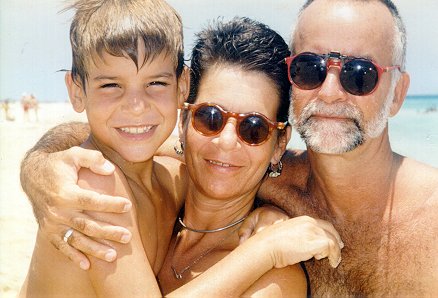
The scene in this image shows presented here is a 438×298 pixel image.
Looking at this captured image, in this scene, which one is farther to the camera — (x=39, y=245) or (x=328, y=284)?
(x=328, y=284)

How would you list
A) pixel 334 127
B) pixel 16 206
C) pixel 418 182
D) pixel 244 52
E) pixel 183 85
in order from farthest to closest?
pixel 16 206 → pixel 418 182 → pixel 183 85 → pixel 334 127 → pixel 244 52

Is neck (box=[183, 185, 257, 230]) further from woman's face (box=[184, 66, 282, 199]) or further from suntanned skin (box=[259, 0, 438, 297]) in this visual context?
suntanned skin (box=[259, 0, 438, 297])

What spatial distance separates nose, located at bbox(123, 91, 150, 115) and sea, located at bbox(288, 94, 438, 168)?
12.4ft

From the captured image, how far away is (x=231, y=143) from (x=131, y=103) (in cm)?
69

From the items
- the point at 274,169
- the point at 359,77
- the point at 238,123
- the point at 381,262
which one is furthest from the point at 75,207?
the point at 381,262

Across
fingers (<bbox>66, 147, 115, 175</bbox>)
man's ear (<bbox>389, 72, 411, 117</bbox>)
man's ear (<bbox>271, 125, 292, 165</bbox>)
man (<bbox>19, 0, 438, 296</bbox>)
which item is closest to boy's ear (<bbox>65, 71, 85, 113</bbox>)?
man (<bbox>19, 0, 438, 296</bbox>)

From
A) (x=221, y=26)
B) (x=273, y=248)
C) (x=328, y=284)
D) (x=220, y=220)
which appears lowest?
(x=328, y=284)

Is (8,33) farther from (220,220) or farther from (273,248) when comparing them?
(273,248)

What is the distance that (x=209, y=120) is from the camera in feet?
11.1

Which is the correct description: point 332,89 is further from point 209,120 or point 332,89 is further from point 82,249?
point 82,249

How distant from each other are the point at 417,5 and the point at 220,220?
2887 millimetres

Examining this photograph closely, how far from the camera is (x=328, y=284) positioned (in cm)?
404

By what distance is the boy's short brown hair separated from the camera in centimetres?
332

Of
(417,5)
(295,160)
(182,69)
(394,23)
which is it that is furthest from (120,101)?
(417,5)
